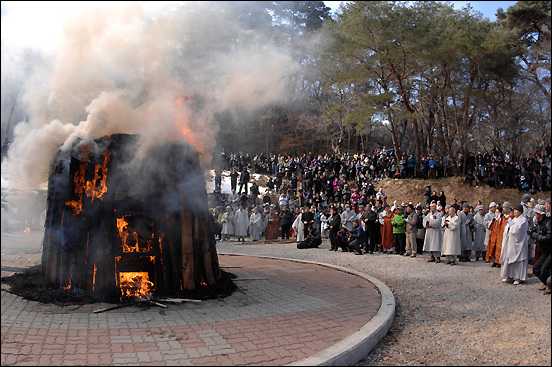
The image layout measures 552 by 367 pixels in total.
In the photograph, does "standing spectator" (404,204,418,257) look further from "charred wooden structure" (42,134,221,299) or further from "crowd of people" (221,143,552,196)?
"crowd of people" (221,143,552,196)

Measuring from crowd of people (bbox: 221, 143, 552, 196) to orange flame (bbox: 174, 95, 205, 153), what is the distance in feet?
52.7

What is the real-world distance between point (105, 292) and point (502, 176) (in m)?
20.7

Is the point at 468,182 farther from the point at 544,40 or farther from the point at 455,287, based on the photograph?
the point at 455,287

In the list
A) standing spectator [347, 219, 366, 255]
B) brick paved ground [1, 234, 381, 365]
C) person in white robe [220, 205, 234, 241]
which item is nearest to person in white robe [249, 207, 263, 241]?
person in white robe [220, 205, 234, 241]

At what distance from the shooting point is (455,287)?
827 cm

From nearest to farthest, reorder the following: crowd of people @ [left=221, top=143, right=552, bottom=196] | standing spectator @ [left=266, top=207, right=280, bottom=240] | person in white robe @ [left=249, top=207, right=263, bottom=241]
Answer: person in white robe @ [left=249, top=207, right=263, bottom=241] < standing spectator @ [left=266, top=207, right=280, bottom=240] < crowd of people @ [left=221, top=143, right=552, bottom=196]


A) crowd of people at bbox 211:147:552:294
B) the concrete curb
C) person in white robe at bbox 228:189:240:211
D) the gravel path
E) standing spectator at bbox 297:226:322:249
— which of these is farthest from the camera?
person in white robe at bbox 228:189:240:211

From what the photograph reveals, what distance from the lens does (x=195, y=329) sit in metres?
5.08

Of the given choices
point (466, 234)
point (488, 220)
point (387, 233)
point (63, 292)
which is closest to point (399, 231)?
point (387, 233)

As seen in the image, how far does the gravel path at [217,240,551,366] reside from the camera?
4.68 meters

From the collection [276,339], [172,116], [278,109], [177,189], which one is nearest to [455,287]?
[276,339]

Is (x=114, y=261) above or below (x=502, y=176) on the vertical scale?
below

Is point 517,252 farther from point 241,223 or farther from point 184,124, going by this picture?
point 241,223

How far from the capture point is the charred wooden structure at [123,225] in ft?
21.0
